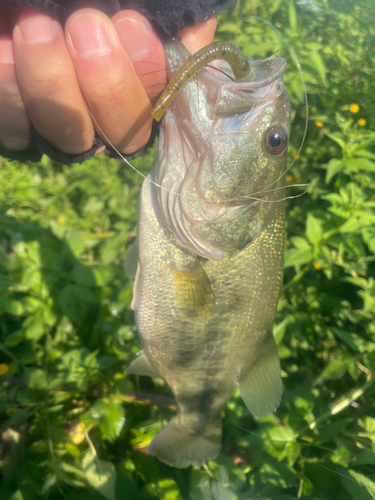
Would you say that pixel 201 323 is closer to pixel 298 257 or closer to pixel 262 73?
pixel 298 257

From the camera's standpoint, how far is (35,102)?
1.04 m

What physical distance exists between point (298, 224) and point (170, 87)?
217 centimetres

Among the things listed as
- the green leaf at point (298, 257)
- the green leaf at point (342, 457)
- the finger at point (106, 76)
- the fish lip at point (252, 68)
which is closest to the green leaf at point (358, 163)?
the green leaf at point (298, 257)

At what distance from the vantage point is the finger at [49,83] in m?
0.92

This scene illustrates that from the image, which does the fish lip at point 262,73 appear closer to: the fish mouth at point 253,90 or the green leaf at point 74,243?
the fish mouth at point 253,90

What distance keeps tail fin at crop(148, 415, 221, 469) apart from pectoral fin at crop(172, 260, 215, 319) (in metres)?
0.75

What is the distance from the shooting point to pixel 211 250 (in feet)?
4.40

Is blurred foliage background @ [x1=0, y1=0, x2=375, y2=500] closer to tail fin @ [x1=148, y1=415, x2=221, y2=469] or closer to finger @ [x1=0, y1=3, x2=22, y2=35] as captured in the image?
tail fin @ [x1=148, y1=415, x2=221, y2=469]

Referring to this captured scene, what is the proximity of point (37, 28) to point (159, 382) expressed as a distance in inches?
85.6

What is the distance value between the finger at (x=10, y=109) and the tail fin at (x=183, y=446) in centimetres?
165

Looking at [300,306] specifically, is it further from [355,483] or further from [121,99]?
[121,99]

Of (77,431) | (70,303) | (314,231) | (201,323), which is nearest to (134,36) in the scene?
(201,323)

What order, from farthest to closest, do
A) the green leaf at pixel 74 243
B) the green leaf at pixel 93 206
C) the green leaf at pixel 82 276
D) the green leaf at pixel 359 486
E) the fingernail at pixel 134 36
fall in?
1. the green leaf at pixel 93 206
2. the green leaf at pixel 74 243
3. the green leaf at pixel 82 276
4. the green leaf at pixel 359 486
5. the fingernail at pixel 134 36

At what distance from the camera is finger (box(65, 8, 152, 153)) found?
3.03ft
